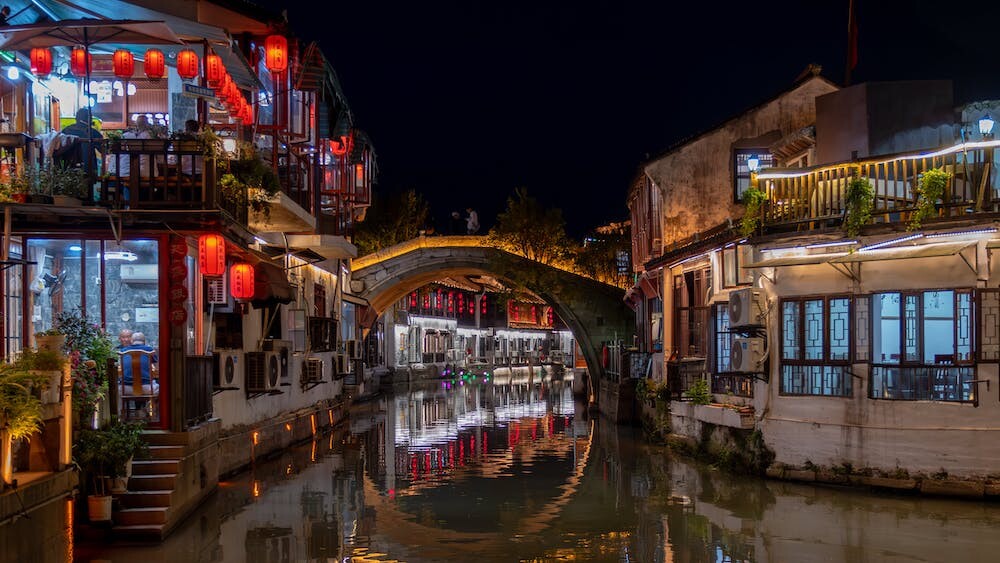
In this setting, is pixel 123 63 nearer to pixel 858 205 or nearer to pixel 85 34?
pixel 85 34

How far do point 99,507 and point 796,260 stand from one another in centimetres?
969

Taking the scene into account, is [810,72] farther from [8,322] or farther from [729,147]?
[8,322]

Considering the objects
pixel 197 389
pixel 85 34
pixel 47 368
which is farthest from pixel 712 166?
pixel 47 368

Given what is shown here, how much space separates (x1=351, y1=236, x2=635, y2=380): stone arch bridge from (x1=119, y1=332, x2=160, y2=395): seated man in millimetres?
20630

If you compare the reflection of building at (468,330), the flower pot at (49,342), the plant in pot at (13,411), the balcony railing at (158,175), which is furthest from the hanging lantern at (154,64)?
the reflection of building at (468,330)

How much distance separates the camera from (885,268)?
547 inches

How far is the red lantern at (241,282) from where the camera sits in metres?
15.3

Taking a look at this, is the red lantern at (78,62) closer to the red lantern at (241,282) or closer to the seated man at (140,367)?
the red lantern at (241,282)

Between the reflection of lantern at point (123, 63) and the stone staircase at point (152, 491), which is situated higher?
the reflection of lantern at point (123, 63)

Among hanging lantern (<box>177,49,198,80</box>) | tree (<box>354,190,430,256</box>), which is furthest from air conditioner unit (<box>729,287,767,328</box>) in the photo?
tree (<box>354,190,430,256</box>)

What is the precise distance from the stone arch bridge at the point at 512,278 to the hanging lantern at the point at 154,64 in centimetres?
1937

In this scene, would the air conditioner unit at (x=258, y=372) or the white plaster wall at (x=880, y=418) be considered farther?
the air conditioner unit at (x=258, y=372)

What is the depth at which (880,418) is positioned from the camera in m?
13.8

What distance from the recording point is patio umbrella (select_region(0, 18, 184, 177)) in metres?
12.8
